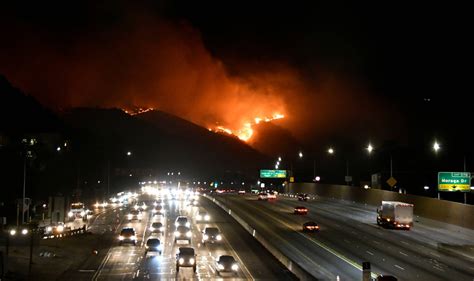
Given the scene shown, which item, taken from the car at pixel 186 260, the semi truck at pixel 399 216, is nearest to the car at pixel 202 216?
the semi truck at pixel 399 216

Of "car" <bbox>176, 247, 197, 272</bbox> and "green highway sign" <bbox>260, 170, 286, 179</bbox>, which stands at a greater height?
"green highway sign" <bbox>260, 170, 286, 179</bbox>

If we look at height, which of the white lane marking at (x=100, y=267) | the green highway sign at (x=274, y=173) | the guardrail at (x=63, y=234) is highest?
the green highway sign at (x=274, y=173)

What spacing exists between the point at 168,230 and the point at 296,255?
25.4 metres

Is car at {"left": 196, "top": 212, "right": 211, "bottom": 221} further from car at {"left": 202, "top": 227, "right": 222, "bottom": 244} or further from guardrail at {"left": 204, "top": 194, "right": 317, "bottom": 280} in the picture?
car at {"left": 202, "top": 227, "right": 222, "bottom": 244}

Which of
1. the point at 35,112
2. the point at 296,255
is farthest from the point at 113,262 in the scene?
the point at 35,112

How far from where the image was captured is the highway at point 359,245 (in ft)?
136

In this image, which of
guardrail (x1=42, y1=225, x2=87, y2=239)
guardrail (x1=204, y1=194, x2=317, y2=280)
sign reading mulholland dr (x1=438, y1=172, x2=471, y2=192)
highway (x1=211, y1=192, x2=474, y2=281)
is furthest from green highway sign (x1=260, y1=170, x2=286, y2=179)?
guardrail (x1=42, y1=225, x2=87, y2=239)

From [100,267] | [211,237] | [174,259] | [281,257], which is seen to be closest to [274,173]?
[211,237]

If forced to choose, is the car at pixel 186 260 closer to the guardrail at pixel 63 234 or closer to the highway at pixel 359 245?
the highway at pixel 359 245

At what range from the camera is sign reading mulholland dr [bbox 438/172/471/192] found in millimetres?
80688

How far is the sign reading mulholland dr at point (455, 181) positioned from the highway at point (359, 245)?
345 inches

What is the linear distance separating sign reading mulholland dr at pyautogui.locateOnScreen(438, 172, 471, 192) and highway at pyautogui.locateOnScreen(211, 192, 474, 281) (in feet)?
28.8

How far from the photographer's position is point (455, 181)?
8138cm

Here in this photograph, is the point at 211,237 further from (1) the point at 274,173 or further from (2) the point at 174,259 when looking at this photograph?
(1) the point at 274,173
